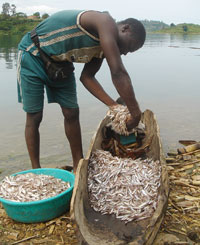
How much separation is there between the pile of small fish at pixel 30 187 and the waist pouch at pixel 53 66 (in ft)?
3.88

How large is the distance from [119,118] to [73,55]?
97cm

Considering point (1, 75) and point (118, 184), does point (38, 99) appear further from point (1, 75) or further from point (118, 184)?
point (1, 75)

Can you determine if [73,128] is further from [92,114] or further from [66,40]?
→ [92,114]

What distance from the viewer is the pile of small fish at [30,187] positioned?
3.05 m

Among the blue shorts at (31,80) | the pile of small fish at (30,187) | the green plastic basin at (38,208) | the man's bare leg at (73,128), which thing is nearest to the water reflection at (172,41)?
the man's bare leg at (73,128)

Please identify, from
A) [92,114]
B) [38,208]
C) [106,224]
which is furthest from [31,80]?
[92,114]

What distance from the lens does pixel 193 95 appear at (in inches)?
419

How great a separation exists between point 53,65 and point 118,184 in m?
1.55

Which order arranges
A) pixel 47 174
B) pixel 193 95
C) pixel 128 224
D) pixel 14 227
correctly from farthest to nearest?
pixel 193 95 < pixel 47 174 < pixel 14 227 < pixel 128 224

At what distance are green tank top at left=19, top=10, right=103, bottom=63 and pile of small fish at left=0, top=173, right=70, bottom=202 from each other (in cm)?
139

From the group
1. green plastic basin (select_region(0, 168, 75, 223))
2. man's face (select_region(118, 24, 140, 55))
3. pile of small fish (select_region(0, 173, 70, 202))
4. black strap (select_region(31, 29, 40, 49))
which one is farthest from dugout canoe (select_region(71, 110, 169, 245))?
black strap (select_region(31, 29, 40, 49))

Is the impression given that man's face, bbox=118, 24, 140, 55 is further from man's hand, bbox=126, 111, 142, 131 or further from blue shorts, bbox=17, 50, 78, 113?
blue shorts, bbox=17, 50, 78, 113

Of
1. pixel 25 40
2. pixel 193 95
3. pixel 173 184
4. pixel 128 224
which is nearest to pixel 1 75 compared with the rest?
pixel 193 95

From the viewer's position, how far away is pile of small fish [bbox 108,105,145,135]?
3.69m
